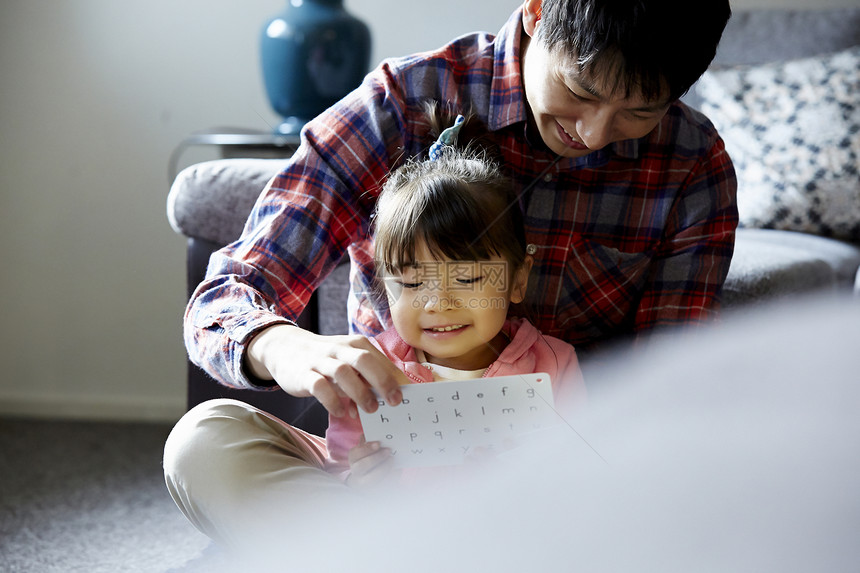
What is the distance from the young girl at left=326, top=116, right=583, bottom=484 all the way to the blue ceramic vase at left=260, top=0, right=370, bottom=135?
2.10 feet

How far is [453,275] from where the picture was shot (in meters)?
0.71

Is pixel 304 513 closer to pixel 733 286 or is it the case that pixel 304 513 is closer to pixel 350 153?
pixel 350 153

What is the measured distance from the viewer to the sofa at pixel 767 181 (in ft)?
3.23

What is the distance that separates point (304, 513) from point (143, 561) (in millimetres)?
542

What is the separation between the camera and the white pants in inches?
23.1

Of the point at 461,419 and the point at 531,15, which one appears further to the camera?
the point at 531,15

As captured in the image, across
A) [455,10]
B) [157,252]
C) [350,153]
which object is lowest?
[157,252]

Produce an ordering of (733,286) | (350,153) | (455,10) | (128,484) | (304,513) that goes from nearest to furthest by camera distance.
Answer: (304,513), (350,153), (733,286), (128,484), (455,10)

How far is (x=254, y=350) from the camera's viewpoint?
1.95ft

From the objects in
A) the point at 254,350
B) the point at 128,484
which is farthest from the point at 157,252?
the point at 254,350

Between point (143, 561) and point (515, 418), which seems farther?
point (143, 561)

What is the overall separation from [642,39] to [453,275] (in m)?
0.25

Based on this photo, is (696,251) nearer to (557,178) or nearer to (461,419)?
(557,178)

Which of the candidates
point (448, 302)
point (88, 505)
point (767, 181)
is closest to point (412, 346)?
point (448, 302)
